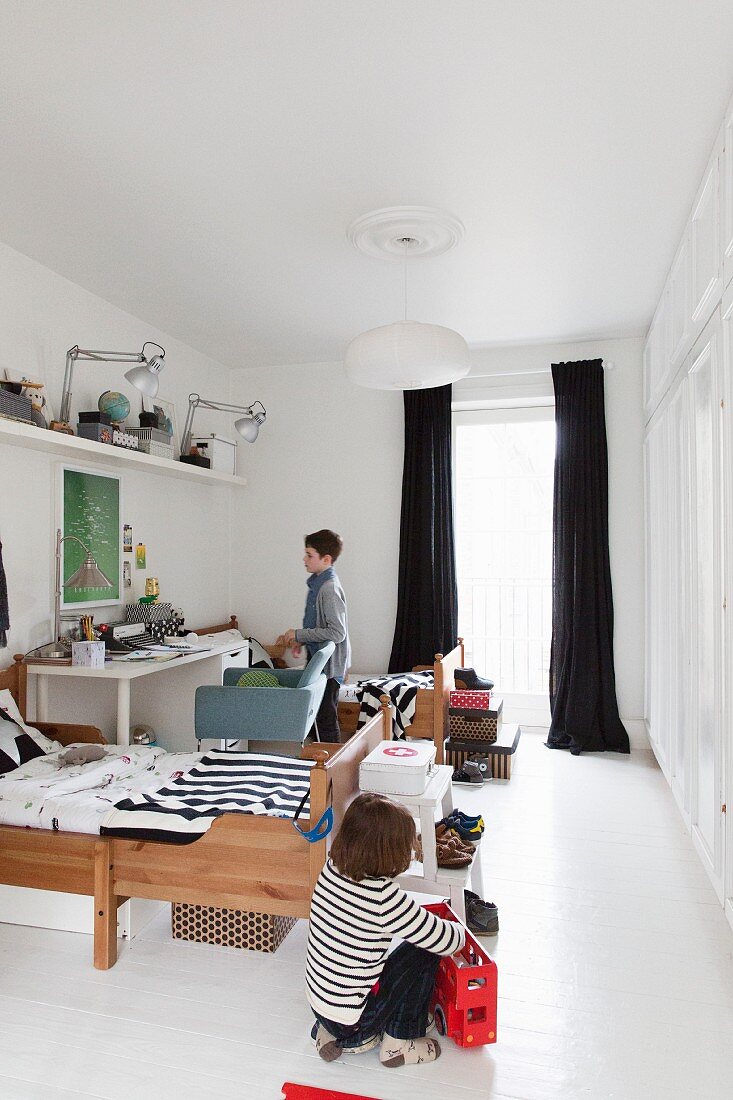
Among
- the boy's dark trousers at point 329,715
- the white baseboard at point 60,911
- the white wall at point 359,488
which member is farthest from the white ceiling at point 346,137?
the white baseboard at point 60,911

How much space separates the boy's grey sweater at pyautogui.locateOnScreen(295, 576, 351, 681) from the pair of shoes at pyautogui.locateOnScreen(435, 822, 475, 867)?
5.42ft

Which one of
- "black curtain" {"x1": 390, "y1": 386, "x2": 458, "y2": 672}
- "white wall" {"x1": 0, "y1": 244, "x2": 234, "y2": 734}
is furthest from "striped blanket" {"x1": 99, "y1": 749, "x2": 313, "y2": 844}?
"black curtain" {"x1": 390, "y1": 386, "x2": 458, "y2": 672}

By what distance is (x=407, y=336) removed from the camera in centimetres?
320

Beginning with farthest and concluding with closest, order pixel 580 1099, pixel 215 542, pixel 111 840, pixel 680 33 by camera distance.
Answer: pixel 215 542, pixel 111 840, pixel 680 33, pixel 580 1099

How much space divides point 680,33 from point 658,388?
92.0 inches

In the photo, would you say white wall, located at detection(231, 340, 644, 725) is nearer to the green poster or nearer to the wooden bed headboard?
the green poster

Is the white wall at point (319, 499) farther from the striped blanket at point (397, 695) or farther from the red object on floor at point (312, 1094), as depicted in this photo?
the red object on floor at point (312, 1094)

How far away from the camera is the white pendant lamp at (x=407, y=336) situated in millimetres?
3191

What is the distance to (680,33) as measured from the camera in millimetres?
2117

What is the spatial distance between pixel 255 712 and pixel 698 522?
7.20ft

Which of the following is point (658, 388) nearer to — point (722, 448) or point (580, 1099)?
point (722, 448)

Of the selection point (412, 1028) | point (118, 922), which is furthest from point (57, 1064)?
point (412, 1028)

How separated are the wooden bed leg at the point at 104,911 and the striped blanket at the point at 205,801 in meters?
0.08

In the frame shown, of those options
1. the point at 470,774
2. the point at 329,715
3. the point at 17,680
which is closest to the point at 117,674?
the point at 17,680
